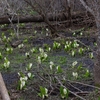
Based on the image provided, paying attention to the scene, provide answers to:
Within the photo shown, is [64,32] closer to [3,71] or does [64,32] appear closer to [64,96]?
[3,71]

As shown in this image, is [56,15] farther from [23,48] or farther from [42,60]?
[42,60]

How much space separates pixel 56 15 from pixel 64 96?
20.4 ft

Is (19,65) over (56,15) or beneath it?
beneath

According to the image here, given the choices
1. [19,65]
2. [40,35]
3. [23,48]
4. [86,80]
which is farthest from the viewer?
[40,35]

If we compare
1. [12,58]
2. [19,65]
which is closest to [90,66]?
[19,65]

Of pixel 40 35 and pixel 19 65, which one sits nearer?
pixel 19 65

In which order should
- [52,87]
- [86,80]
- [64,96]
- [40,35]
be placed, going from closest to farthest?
[64,96] → [52,87] → [86,80] → [40,35]

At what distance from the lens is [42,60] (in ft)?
19.3

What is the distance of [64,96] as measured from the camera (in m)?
4.00

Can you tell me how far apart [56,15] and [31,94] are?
597 cm

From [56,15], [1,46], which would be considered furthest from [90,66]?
[56,15]

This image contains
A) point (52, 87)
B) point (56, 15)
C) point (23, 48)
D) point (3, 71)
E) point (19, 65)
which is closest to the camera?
point (52, 87)

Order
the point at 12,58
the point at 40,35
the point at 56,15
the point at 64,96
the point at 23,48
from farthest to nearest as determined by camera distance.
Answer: the point at 56,15 → the point at 40,35 → the point at 23,48 → the point at 12,58 → the point at 64,96

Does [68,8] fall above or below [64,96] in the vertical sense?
above
